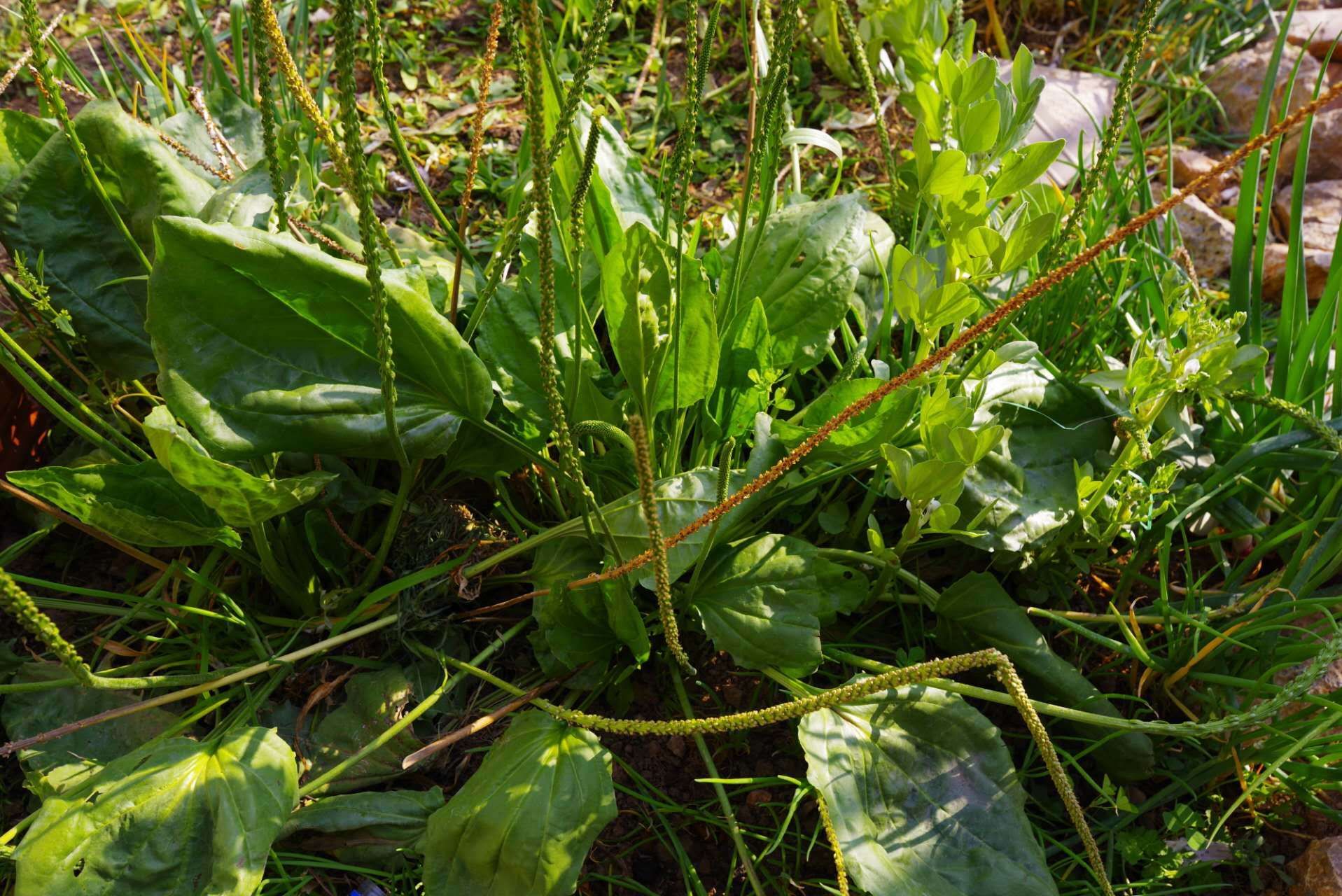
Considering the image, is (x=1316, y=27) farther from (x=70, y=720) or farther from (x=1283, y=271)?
(x=70, y=720)

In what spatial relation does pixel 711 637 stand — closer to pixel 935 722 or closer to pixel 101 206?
pixel 935 722

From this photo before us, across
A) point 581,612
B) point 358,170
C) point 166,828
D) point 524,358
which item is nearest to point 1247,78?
point 524,358

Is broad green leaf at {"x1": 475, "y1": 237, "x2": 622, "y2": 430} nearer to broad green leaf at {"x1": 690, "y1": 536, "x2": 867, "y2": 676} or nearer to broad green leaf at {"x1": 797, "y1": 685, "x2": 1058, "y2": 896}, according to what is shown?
broad green leaf at {"x1": 690, "y1": 536, "x2": 867, "y2": 676}

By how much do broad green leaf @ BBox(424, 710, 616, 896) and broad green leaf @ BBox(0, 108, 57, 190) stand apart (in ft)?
4.20

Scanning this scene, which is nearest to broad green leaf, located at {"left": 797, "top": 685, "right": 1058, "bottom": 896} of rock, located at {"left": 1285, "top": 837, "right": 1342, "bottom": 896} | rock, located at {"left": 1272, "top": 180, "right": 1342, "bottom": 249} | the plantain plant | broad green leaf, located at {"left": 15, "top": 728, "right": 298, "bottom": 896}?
the plantain plant

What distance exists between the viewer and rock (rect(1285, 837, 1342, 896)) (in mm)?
1379

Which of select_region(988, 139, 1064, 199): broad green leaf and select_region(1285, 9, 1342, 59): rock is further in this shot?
select_region(1285, 9, 1342, 59): rock

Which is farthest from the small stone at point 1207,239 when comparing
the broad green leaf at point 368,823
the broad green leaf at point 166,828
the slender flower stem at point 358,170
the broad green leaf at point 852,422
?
the broad green leaf at point 166,828

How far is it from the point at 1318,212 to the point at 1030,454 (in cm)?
157

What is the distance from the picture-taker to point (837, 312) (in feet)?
5.65

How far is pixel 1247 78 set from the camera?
2.90 metres

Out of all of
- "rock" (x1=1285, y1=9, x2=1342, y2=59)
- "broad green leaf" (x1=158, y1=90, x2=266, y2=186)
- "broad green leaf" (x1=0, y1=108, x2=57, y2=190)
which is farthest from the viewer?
"rock" (x1=1285, y1=9, x2=1342, y2=59)

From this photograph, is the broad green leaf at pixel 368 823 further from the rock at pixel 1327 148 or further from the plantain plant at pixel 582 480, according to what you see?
the rock at pixel 1327 148

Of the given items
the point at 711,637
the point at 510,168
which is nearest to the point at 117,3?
the point at 510,168
